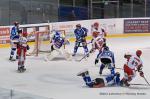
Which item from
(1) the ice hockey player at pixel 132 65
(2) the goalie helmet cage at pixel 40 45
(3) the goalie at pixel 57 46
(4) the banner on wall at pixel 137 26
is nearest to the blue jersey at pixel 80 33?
(3) the goalie at pixel 57 46

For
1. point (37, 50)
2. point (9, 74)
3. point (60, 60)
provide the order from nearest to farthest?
point (9, 74)
point (60, 60)
point (37, 50)

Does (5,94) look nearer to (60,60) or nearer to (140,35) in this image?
(60,60)

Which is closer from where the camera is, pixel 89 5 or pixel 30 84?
pixel 30 84

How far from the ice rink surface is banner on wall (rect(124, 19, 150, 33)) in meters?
7.44

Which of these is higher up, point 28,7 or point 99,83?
point 28,7

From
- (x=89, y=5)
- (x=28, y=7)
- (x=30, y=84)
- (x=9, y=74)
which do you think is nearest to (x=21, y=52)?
(x=9, y=74)

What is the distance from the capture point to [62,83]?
575 inches

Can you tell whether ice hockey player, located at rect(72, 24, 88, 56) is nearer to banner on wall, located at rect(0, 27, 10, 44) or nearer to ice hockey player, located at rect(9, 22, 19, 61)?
Answer: ice hockey player, located at rect(9, 22, 19, 61)

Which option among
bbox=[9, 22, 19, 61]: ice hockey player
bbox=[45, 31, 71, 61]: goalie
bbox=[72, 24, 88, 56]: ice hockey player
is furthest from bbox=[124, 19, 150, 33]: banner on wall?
bbox=[9, 22, 19, 61]: ice hockey player

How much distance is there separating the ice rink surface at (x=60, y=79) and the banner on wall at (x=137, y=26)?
24.4 ft

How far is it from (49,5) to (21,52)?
14.1 meters

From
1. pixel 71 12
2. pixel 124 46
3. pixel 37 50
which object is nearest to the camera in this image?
pixel 37 50

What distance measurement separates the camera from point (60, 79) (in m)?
15.3

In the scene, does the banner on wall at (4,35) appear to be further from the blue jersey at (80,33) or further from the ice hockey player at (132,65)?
the ice hockey player at (132,65)
